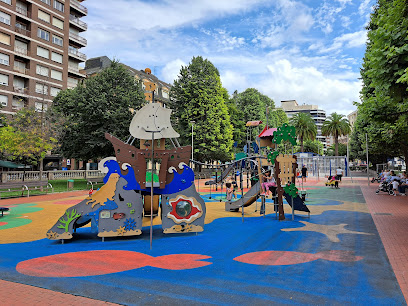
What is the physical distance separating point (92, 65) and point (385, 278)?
71.4 metres

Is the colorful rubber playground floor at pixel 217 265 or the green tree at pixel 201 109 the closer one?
the colorful rubber playground floor at pixel 217 265

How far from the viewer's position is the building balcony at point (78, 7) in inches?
2191

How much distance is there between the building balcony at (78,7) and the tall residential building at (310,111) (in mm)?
125788

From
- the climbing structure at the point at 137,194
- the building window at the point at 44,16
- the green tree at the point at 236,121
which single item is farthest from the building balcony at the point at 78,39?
the climbing structure at the point at 137,194

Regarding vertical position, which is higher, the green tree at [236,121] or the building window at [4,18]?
the building window at [4,18]

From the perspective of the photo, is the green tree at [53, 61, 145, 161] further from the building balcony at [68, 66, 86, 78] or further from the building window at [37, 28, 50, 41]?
the building balcony at [68, 66, 86, 78]

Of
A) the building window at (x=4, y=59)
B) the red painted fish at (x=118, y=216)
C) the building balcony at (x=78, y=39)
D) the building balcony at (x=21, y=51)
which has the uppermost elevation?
the building balcony at (x=78, y=39)

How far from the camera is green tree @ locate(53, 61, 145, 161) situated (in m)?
30.3

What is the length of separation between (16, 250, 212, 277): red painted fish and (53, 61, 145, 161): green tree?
23.2 m

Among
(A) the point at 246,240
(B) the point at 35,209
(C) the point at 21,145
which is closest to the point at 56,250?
(A) the point at 246,240

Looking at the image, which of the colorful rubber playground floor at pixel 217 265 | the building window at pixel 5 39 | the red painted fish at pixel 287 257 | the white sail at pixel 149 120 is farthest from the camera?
the building window at pixel 5 39

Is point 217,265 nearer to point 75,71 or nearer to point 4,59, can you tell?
point 4,59

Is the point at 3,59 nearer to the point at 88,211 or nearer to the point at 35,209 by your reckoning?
the point at 35,209

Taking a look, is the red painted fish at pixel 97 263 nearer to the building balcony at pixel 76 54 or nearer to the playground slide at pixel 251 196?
the playground slide at pixel 251 196
